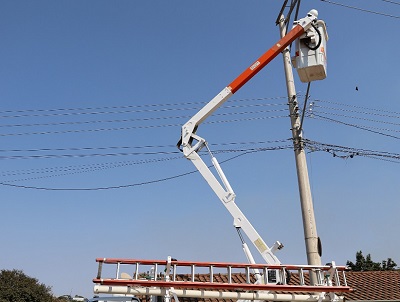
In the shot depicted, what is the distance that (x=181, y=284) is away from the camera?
703 centimetres

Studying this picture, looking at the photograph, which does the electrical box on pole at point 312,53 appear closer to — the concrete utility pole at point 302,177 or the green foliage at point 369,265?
the concrete utility pole at point 302,177

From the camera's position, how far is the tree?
25281mm

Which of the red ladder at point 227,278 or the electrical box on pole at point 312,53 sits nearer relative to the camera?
the red ladder at point 227,278

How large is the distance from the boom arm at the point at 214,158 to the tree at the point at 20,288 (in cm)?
2027

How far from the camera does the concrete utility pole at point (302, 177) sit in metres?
11.2

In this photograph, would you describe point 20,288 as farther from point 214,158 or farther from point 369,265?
point 369,265

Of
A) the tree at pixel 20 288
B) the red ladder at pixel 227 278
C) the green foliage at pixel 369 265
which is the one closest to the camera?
the red ladder at pixel 227 278

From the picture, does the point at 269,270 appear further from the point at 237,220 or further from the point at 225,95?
the point at 225,95

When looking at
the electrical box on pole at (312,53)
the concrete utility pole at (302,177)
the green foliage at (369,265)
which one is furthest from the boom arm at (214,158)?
the green foliage at (369,265)

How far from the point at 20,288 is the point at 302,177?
69.2 feet

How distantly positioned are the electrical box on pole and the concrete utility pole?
191 centimetres

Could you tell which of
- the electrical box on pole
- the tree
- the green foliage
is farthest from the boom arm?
the green foliage

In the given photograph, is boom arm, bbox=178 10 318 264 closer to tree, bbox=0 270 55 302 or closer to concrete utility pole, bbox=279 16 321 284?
concrete utility pole, bbox=279 16 321 284

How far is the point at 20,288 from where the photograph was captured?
2578 centimetres
